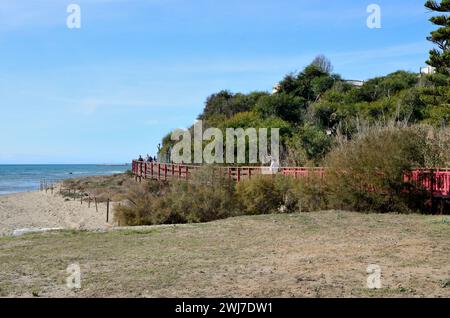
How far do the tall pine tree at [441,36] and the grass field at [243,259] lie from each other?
45.1 ft

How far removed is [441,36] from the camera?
27.2 m

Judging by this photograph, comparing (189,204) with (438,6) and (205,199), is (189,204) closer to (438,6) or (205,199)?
(205,199)

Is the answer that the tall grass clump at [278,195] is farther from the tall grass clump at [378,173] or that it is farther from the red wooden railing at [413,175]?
the tall grass clump at [378,173]

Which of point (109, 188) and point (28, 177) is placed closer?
point (109, 188)

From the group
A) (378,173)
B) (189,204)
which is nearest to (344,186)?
(378,173)

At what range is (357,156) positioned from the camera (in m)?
19.0

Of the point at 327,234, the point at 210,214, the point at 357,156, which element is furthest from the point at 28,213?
the point at 327,234

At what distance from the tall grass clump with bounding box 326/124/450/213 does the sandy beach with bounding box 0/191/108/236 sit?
11128 mm

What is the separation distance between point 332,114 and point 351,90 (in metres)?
10.5

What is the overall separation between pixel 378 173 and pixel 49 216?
2412 centimetres

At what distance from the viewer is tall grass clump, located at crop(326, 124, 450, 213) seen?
18.6 meters

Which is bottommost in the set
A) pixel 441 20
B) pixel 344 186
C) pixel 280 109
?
pixel 344 186
